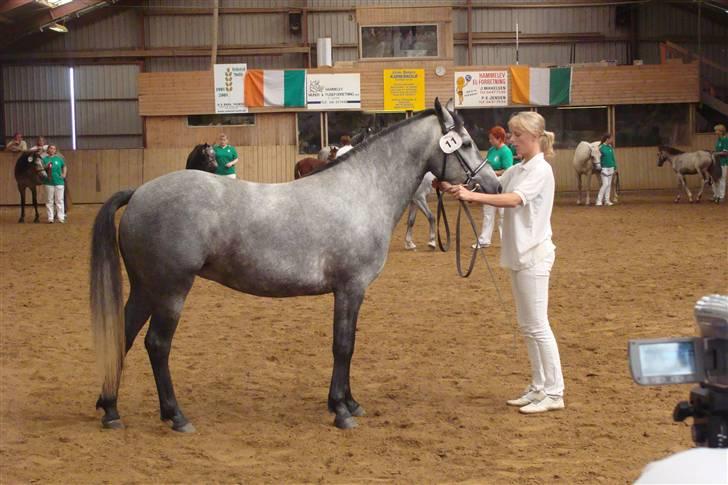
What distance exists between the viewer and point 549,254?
18.5 feet

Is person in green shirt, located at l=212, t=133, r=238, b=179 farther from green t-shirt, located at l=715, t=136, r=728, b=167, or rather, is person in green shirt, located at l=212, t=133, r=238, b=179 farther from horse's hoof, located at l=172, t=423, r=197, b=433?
horse's hoof, located at l=172, t=423, r=197, b=433

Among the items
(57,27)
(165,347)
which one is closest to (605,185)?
(57,27)

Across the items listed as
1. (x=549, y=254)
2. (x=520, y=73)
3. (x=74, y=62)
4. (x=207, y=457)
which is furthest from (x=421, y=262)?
(x=74, y=62)

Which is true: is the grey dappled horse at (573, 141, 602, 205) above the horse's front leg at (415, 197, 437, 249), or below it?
above

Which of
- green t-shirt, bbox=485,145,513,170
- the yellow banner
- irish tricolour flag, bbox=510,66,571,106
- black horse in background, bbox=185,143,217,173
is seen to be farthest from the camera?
irish tricolour flag, bbox=510,66,571,106

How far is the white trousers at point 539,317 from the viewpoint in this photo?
5.58 m

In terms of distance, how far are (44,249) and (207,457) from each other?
11.8 m

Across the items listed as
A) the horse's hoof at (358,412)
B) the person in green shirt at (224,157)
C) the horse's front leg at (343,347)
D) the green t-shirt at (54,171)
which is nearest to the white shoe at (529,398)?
the horse's hoof at (358,412)

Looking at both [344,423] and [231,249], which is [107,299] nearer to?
[231,249]

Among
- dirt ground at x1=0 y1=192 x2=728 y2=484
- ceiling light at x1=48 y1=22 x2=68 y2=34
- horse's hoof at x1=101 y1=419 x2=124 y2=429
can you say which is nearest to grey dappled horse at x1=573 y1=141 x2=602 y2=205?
dirt ground at x1=0 y1=192 x2=728 y2=484

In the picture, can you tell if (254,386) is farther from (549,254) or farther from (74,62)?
(74,62)

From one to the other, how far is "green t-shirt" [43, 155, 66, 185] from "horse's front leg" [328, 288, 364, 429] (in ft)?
57.0

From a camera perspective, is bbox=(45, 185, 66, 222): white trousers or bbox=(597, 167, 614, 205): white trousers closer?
bbox=(45, 185, 66, 222): white trousers

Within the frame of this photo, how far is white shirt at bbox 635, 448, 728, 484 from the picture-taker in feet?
4.13
